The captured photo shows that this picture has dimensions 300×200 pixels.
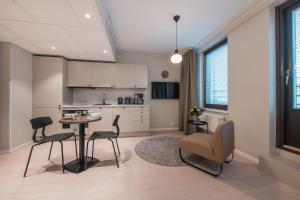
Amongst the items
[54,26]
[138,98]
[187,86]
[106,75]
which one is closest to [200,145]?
[187,86]

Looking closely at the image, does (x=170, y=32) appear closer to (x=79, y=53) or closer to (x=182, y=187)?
(x=79, y=53)

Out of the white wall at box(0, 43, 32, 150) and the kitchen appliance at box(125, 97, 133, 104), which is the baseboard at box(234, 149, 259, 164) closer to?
the kitchen appliance at box(125, 97, 133, 104)

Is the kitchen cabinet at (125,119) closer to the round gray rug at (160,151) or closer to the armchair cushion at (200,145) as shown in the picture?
the round gray rug at (160,151)

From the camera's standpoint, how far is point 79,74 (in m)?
4.04

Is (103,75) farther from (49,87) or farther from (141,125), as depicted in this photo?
(141,125)

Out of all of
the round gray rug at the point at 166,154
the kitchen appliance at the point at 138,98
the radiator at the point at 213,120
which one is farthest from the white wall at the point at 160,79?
the radiator at the point at 213,120

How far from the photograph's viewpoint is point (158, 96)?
15.5ft

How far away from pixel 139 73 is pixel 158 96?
3.28 feet

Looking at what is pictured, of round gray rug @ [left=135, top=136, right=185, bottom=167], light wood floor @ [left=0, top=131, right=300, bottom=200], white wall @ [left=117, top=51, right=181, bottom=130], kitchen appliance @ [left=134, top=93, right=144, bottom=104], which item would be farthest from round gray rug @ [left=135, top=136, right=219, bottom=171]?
kitchen appliance @ [left=134, top=93, right=144, bottom=104]

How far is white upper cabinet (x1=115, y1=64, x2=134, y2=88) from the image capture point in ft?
14.0

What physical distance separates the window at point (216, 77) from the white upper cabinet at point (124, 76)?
2225mm

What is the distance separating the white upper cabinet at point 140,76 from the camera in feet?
14.3

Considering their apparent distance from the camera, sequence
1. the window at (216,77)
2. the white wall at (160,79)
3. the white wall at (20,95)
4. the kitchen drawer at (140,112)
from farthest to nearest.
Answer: the white wall at (160,79)
the kitchen drawer at (140,112)
the window at (216,77)
the white wall at (20,95)

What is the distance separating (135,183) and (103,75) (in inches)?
126
